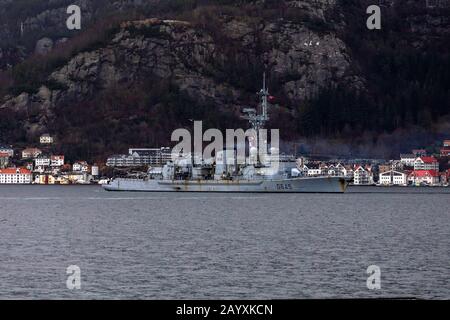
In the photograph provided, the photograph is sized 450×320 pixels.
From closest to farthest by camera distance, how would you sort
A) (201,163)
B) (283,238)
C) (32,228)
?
(283,238) → (32,228) → (201,163)

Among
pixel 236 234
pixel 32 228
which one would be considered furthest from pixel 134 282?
pixel 32 228

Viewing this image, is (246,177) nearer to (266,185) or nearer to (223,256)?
(266,185)

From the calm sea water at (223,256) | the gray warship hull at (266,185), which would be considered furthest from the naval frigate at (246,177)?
the calm sea water at (223,256)

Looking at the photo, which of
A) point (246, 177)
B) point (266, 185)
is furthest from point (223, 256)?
point (246, 177)

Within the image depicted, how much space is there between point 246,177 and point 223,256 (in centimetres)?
13175

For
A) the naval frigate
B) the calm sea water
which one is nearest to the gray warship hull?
the naval frigate

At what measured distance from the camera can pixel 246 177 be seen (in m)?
187

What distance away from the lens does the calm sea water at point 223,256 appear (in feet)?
130

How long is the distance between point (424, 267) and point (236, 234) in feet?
94.9

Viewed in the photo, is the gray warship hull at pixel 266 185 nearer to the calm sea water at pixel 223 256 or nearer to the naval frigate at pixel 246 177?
the naval frigate at pixel 246 177

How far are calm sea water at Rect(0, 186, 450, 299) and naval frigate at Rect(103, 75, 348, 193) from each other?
81236 mm

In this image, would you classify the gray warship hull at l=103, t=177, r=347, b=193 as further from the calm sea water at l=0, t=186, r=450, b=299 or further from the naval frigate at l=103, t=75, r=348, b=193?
the calm sea water at l=0, t=186, r=450, b=299
